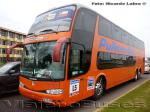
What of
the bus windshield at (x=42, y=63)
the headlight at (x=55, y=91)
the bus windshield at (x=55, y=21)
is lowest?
the headlight at (x=55, y=91)

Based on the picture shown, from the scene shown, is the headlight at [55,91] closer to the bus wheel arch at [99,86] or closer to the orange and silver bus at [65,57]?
the orange and silver bus at [65,57]

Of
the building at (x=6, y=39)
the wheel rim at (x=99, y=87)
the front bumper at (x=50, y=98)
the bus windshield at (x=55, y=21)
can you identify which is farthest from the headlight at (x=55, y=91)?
the building at (x=6, y=39)

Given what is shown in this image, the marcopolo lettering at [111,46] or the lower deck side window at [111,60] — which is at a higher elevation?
the marcopolo lettering at [111,46]

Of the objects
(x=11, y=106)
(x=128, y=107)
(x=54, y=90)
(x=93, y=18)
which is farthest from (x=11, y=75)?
(x=128, y=107)

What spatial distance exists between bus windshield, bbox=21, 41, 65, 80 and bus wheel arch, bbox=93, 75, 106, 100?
2.71 meters

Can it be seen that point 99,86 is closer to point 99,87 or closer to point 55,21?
point 99,87

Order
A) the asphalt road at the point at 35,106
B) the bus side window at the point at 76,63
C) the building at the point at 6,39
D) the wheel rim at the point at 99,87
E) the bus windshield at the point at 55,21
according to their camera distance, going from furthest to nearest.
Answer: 1. the building at the point at 6,39
2. the wheel rim at the point at 99,87
3. the asphalt road at the point at 35,106
4. the bus windshield at the point at 55,21
5. the bus side window at the point at 76,63

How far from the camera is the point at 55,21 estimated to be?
7391 mm

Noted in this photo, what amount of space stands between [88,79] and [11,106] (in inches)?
122

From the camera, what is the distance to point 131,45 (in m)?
15.0

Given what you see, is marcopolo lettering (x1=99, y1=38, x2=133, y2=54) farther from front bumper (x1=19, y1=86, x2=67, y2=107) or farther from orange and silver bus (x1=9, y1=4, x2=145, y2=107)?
front bumper (x1=19, y1=86, x2=67, y2=107)

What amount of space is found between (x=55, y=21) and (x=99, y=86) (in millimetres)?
3567

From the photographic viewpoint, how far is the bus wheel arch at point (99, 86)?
8630mm

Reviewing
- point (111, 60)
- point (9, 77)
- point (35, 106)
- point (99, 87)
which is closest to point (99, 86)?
point (99, 87)
